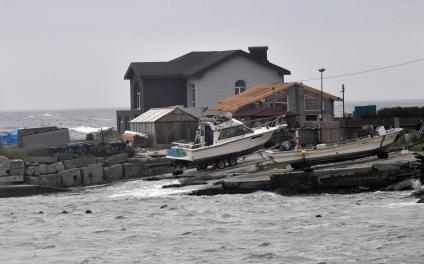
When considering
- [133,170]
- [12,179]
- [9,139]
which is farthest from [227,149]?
[9,139]

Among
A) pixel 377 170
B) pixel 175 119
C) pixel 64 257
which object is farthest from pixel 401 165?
pixel 175 119

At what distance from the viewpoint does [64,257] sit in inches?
1072

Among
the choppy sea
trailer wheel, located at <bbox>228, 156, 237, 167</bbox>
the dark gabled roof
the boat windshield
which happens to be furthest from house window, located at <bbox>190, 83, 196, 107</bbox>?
the choppy sea

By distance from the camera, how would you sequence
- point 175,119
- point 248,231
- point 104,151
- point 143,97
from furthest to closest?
point 143,97, point 175,119, point 104,151, point 248,231

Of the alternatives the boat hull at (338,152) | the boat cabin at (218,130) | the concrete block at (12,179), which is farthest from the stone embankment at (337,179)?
the concrete block at (12,179)

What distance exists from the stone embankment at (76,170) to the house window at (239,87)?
20.6 meters

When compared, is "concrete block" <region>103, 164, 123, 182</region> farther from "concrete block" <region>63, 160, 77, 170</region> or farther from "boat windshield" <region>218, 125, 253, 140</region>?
"boat windshield" <region>218, 125, 253, 140</region>

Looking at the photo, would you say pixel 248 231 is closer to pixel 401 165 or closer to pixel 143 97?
pixel 401 165

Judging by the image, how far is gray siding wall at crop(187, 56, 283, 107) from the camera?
221 ft

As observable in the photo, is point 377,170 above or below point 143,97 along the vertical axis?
below

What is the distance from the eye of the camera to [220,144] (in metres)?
44.6

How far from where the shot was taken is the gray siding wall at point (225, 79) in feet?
221

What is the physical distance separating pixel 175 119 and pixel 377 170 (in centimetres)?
2093

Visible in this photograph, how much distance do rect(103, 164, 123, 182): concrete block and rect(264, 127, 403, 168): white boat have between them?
1009 cm
